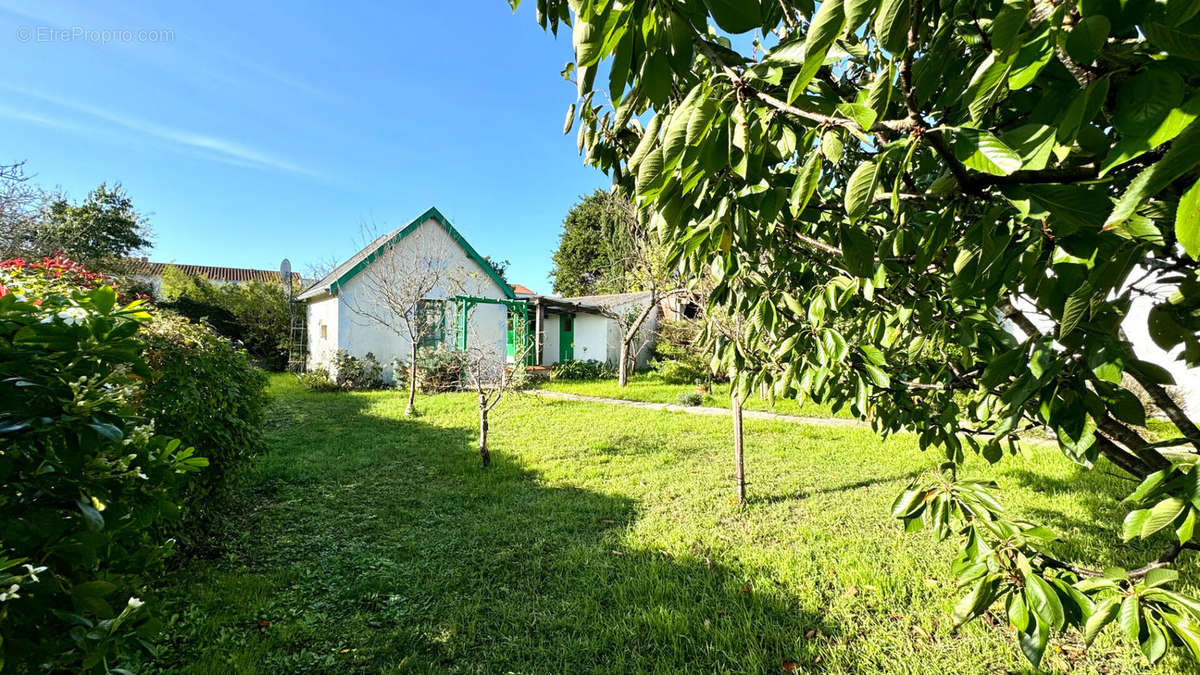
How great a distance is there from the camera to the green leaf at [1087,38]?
611 mm

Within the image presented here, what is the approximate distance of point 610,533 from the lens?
14.8 ft

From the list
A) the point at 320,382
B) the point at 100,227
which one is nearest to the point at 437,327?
the point at 320,382

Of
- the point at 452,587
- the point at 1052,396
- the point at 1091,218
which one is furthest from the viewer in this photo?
the point at 452,587

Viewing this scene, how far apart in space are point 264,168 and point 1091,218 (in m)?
19.5

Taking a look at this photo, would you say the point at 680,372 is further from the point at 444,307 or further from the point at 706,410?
the point at 444,307

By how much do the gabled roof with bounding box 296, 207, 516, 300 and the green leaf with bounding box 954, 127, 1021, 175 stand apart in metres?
16.1

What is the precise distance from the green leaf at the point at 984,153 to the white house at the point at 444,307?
1245 centimetres

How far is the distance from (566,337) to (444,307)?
6431 millimetres

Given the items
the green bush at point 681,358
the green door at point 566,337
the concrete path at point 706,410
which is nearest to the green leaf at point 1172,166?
the concrete path at point 706,410

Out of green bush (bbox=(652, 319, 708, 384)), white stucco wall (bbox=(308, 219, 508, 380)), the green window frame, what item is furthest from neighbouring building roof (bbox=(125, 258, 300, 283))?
green bush (bbox=(652, 319, 708, 384))

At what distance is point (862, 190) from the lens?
0.89 m

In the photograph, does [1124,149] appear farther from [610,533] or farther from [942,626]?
[610,533]

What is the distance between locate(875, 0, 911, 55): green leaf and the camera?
0.68 metres

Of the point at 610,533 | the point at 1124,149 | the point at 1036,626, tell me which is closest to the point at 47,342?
the point at 1124,149
